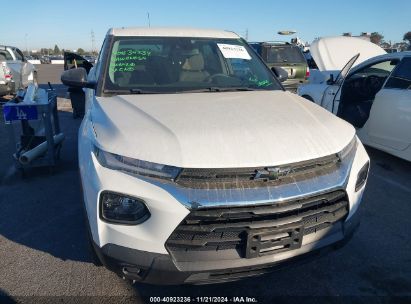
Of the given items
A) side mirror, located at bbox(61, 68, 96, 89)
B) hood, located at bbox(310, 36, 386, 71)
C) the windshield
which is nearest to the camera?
the windshield

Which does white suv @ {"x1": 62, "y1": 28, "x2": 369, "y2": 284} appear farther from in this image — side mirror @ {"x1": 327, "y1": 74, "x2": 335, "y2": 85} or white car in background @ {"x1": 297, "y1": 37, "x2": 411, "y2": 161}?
side mirror @ {"x1": 327, "y1": 74, "x2": 335, "y2": 85}

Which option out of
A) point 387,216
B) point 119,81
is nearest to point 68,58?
point 119,81

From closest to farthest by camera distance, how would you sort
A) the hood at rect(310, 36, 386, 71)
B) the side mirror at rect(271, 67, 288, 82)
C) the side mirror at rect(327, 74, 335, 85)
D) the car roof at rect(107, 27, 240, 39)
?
the car roof at rect(107, 27, 240, 39) → the side mirror at rect(271, 67, 288, 82) → the side mirror at rect(327, 74, 335, 85) → the hood at rect(310, 36, 386, 71)

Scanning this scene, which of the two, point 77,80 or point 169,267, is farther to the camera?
point 77,80

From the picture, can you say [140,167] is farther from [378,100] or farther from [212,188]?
[378,100]

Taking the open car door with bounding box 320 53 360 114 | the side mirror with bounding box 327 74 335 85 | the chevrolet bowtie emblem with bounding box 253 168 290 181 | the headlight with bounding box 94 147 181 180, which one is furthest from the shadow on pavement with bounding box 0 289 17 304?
the side mirror with bounding box 327 74 335 85

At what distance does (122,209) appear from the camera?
2.14 metres

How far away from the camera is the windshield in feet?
11.0

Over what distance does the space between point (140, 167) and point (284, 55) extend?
995cm

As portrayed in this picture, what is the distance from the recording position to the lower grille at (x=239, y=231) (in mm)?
2088

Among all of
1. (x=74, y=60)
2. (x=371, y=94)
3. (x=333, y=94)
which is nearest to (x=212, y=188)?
(x=333, y=94)

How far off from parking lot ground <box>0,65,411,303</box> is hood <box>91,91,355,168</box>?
791mm

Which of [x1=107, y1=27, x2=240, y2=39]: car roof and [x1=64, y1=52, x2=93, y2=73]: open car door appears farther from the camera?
[x1=64, y1=52, x2=93, y2=73]: open car door

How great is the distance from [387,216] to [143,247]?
2.88 meters
